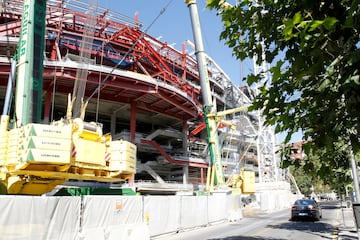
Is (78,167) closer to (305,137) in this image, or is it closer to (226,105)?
(305,137)

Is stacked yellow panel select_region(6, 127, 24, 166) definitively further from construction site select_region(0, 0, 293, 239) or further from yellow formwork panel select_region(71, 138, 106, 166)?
yellow formwork panel select_region(71, 138, 106, 166)

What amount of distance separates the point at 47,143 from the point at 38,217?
2357 millimetres

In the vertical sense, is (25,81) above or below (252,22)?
above

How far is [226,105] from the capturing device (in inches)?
3083

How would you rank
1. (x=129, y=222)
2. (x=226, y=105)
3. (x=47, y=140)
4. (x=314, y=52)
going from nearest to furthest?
(x=314, y=52) → (x=47, y=140) → (x=129, y=222) → (x=226, y=105)

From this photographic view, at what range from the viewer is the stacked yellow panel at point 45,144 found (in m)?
9.08

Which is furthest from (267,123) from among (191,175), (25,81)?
(191,175)

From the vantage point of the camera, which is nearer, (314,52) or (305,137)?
(314,52)

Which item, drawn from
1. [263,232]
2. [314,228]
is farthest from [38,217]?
[314,228]

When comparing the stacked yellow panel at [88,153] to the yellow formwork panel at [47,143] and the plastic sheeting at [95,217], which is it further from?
the plastic sheeting at [95,217]

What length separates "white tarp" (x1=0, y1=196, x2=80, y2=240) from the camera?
889 centimetres

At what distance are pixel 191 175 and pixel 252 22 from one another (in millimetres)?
61683

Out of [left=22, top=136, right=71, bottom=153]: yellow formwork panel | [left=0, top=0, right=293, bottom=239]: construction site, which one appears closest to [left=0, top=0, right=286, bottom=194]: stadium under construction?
[left=0, top=0, right=293, bottom=239]: construction site

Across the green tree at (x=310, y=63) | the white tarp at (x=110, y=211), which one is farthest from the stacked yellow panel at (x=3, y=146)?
the green tree at (x=310, y=63)
